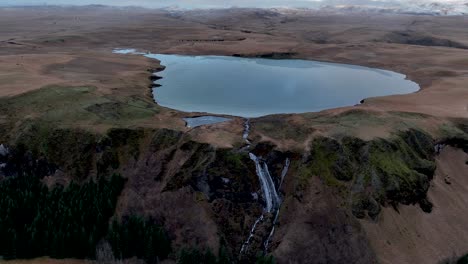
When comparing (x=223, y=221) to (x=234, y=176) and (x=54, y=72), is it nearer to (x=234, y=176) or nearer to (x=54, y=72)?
(x=234, y=176)

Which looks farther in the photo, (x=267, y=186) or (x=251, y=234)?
(x=267, y=186)

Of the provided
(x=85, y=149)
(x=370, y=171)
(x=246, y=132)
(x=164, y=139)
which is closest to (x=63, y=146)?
(x=85, y=149)

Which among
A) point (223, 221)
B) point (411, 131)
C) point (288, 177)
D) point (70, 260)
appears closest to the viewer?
point (70, 260)

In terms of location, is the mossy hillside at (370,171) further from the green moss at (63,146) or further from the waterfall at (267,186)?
the green moss at (63,146)

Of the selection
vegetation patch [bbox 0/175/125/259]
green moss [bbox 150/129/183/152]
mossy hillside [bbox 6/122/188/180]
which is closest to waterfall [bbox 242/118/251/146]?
mossy hillside [bbox 6/122/188/180]

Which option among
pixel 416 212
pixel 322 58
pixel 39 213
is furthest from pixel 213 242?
pixel 322 58

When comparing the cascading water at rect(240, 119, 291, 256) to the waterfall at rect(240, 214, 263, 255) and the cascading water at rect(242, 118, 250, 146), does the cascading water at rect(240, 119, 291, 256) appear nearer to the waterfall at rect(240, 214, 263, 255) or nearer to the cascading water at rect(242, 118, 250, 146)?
the waterfall at rect(240, 214, 263, 255)

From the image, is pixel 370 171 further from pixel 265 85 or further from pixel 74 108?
pixel 265 85
